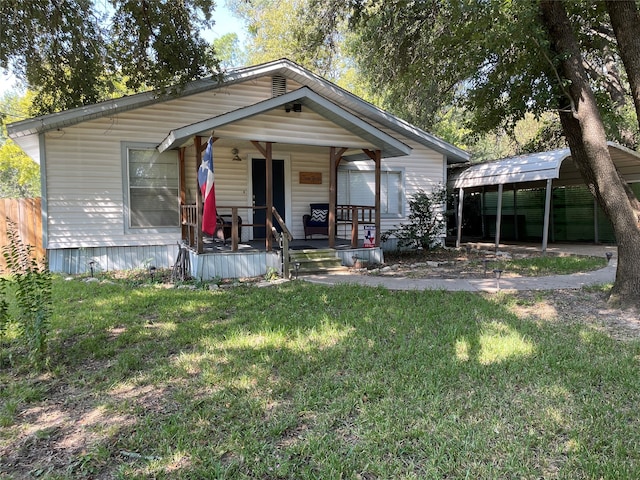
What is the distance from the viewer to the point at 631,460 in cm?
234

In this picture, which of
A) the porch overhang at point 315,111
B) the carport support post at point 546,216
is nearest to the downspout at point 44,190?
the porch overhang at point 315,111

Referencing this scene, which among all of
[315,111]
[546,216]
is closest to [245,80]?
[315,111]

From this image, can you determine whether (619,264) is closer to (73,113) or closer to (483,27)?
(483,27)

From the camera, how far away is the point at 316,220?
10875 mm

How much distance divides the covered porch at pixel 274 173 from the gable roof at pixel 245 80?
83 centimetres

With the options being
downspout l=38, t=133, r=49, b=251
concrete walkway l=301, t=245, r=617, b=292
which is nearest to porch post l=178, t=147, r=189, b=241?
downspout l=38, t=133, r=49, b=251

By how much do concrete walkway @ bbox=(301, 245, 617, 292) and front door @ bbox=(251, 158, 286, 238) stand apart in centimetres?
343

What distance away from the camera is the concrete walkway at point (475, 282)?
22.5 feet

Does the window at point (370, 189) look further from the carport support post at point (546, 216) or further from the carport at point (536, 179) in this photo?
the carport support post at point (546, 216)

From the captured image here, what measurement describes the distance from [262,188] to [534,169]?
7.01 m

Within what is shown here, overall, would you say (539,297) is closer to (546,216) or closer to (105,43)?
(546,216)

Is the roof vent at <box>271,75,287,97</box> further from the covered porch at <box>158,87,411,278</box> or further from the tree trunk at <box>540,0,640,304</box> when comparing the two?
the tree trunk at <box>540,0,640,304</box>

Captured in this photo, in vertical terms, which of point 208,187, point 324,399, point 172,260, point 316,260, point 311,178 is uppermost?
point 311,178

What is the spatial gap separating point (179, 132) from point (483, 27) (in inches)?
198
